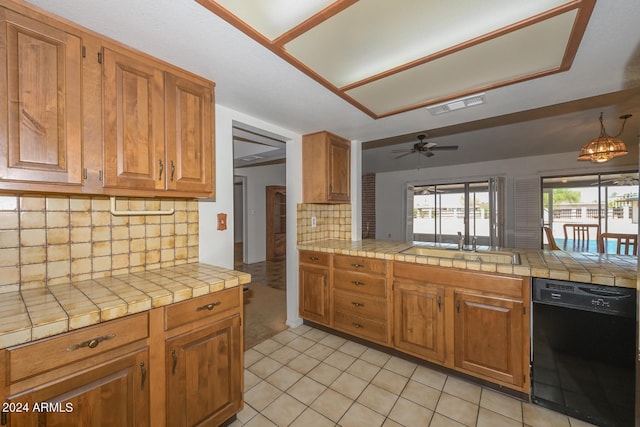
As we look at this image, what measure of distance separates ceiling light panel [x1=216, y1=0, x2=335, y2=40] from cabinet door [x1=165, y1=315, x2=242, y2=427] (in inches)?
60.5

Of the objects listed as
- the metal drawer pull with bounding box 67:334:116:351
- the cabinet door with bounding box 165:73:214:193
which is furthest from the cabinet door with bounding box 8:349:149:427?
the cabinet door with bounding box 165:73:214:193

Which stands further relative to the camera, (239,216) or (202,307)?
(239,216)

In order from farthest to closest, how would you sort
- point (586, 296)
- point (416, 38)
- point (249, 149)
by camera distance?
point (249, 149) < point (586, 296) < point (416, 38)

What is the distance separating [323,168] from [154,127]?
5.53 feet

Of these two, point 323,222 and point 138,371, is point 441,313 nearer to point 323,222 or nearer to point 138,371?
point 323,222

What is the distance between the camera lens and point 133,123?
135 cm

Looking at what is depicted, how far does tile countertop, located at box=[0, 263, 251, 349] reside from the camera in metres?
0.89

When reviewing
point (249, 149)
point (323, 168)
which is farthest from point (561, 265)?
point (249, 149)

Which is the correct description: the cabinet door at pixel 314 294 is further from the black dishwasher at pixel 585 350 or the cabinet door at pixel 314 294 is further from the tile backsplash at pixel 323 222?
the black dishwasher at pixel 585 350

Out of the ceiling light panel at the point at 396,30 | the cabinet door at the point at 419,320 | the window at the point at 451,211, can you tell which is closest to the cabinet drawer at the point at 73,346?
the ceiling light panel at the point at 396,30

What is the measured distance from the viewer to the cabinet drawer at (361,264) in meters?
2.31

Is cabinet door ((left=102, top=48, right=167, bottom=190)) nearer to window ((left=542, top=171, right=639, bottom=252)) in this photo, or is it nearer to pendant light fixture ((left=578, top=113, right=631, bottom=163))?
pendant light fixture ((left=578, top=113, right=631, bottom=163))

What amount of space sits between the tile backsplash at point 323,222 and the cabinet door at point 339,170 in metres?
0.24

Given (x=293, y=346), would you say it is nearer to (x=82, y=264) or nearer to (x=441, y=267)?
(x=441, y=267)
